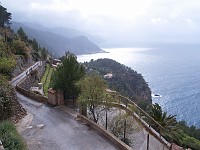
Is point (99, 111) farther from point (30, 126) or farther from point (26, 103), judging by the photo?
point (26, 103)

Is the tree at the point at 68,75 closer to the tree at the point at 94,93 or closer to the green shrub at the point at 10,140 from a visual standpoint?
the tree at the point at 94,93

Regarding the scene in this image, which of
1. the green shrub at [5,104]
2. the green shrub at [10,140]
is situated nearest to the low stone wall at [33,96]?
the green shrub at [5,104]

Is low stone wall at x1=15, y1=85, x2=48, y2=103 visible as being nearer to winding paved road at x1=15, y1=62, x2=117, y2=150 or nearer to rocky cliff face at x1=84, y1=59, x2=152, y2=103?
winding paved road at x1=15, y1=62, x2=117, y2=150

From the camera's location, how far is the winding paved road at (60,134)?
Result: 48.2ft

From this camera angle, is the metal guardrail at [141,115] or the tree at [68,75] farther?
the tree at [68,75]

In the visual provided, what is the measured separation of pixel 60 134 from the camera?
1638 cm

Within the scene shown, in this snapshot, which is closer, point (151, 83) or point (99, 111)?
point (99, 111)

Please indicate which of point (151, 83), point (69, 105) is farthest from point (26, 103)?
point (151, 83)

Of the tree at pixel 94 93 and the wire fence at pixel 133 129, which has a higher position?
the tree at pixel 94 93

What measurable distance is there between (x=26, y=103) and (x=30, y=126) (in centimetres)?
625

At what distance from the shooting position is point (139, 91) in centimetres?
10850

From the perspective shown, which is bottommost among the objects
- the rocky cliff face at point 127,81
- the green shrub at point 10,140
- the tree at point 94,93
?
the rocky cliff face at point 127,81

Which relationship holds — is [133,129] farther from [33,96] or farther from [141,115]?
[33,96]

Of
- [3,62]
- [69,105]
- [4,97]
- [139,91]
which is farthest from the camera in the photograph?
[139,91]
